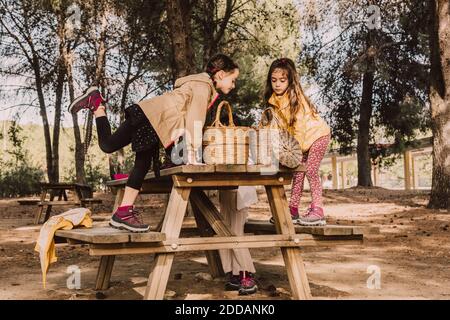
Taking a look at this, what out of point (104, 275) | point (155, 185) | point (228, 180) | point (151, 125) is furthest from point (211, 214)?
point (104, 275)

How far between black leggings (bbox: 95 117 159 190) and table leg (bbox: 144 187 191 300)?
0.32 meters

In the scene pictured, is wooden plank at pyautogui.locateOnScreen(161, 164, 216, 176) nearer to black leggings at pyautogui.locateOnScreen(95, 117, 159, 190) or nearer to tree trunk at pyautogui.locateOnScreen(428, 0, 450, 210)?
black leggings at pyautogui.locateOnScreen(95, 117, 159, 190)

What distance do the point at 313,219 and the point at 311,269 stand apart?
1.67 m

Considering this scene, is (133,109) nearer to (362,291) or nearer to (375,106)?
(362,291)

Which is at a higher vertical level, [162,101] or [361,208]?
[162,101]

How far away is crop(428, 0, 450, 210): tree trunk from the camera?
38.7 feet

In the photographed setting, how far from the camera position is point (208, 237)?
434 centimetres

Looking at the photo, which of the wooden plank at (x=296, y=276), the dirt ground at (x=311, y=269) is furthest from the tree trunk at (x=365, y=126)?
the wooden plank at (x=296, y=276)

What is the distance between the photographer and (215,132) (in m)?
4.24

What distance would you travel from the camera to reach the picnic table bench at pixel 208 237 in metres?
3.96

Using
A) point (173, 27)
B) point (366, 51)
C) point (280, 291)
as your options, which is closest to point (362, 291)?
point (280, 291)

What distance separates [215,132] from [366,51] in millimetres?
16945

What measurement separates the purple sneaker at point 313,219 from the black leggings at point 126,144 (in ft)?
3.99

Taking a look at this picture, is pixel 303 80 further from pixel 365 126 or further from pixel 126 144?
pixel 126 144
